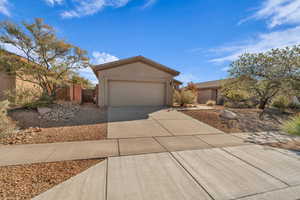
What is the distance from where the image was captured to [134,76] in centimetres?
1032

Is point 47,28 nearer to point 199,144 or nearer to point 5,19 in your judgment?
point 5,19

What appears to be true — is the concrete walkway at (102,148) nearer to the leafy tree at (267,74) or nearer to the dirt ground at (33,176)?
the dirt ground at (33,176)

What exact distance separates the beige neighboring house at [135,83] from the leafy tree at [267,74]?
5.52m

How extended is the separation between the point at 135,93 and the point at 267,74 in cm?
1069

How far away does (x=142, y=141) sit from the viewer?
165 inches

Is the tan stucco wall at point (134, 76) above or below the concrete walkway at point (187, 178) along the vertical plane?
above

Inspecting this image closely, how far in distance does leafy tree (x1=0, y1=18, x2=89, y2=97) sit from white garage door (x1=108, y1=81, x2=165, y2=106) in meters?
3.01

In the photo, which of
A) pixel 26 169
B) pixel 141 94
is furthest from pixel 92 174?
pixel 141 94

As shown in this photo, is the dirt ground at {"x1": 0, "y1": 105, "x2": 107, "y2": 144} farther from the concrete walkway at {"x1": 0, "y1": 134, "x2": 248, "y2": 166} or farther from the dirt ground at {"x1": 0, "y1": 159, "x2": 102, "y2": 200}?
the dirt ground at {"x1": 0, "y1": 159, "x2": 102, "y2": 200}

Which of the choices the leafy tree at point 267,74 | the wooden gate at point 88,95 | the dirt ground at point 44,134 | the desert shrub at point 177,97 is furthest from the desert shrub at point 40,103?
the leafy tree at point 267,74

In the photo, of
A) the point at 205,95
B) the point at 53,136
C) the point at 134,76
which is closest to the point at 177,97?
the point at 134,76

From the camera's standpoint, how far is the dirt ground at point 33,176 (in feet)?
6.50

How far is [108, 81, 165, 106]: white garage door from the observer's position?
1016cm

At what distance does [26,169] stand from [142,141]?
2.75 meters
